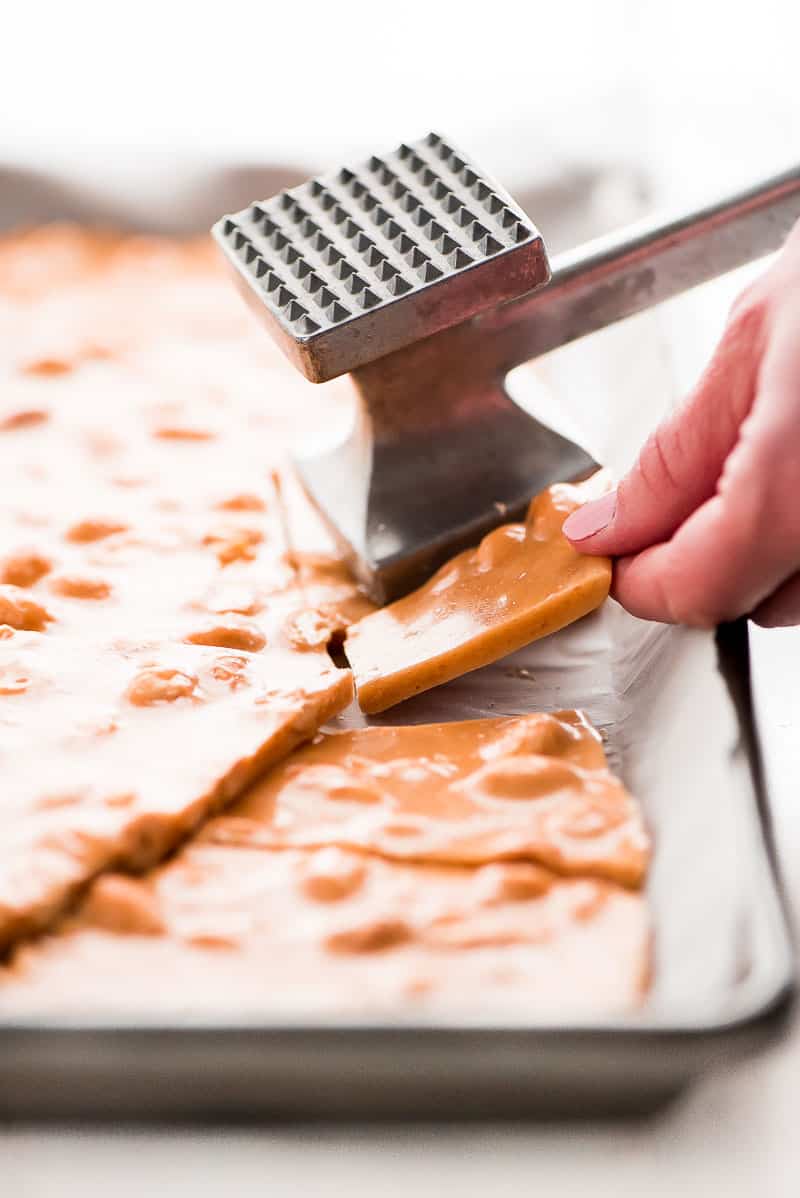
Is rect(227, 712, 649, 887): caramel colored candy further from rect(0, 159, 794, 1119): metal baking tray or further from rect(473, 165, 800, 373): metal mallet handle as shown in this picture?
rect(473, 165, 800, 373): metal mallet handle

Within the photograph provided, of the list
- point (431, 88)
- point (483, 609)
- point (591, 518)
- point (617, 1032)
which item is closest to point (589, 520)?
point (591, 518)

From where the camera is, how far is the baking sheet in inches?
32.5

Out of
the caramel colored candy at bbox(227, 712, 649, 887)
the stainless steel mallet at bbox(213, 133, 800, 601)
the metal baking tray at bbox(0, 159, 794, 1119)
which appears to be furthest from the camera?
the stainless steel mallet at bbox(213, 133, 800, 601)

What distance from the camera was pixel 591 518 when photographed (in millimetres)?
1098

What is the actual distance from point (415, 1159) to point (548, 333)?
0.67 metres

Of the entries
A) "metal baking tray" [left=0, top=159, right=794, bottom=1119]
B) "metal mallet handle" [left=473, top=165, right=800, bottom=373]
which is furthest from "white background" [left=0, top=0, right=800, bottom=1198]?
"metal baking tray" [left=0, top=159, right=794, bottom=1119]

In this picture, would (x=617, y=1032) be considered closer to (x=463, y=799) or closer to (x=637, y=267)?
(x=463, y=799)

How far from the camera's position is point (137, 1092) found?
2.66 ft

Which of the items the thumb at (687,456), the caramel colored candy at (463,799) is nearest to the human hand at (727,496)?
the thumb at (687,456)

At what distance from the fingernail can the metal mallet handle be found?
0.59 ft

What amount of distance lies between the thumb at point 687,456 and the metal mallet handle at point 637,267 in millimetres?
182

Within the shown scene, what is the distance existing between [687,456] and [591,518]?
0.30 feet

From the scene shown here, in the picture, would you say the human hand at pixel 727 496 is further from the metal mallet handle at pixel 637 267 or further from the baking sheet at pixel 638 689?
the metal mallet handle at pixel 637 267

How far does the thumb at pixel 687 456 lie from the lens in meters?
1.02
